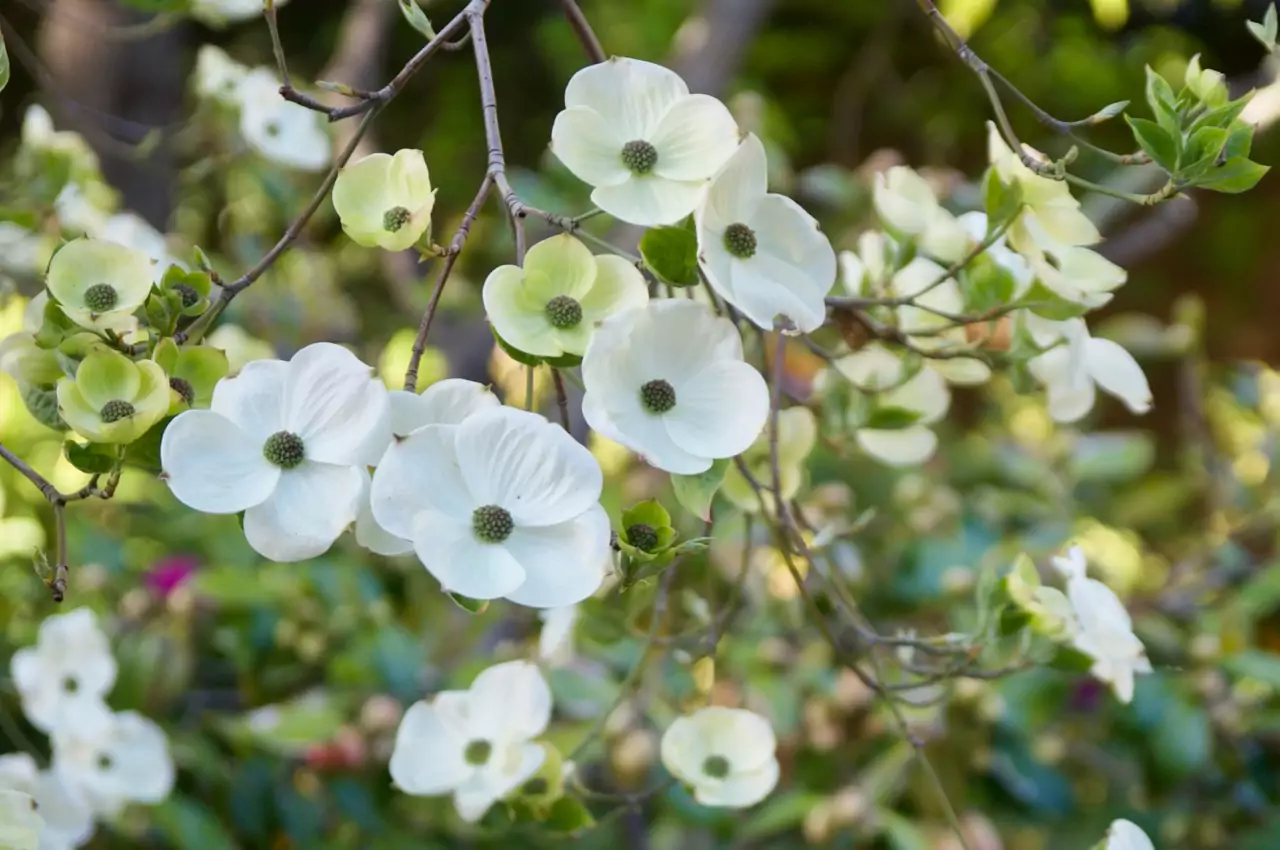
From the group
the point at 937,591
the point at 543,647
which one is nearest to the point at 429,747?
the point at 543,647

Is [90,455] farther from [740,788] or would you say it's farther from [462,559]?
[740,788]

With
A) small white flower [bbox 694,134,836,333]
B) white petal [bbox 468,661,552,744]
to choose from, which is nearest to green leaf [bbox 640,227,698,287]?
small white flower [bbox 694,134,836,333]

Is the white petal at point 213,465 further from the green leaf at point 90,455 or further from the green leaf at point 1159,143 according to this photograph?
the green leaf at point 1159,143

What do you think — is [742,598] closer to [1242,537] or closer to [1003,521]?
[1003,521]

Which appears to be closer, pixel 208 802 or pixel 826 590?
pixel 826 590

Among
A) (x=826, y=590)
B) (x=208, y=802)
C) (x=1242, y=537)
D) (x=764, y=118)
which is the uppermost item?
(x=826, y=590)

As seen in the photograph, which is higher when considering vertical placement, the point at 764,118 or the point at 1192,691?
the point at 764,118

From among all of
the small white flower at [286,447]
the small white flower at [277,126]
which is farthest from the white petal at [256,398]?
the small white flower at [277,126]
